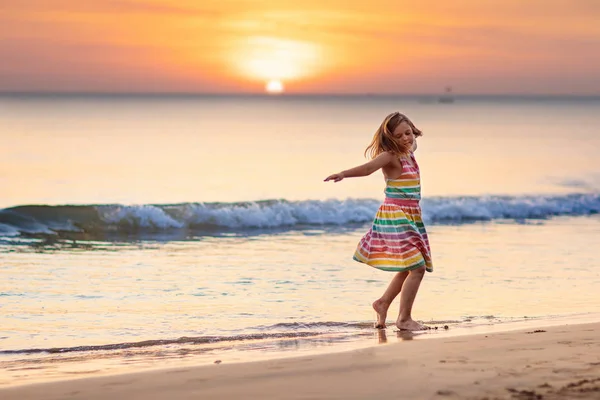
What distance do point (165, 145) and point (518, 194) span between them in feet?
74.8

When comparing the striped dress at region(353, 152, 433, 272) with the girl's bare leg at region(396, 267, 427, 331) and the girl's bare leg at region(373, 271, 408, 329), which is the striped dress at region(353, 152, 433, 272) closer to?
the girl's bare leg at region(396, 267, 427, 331)

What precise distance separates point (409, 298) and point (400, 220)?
609 millimetres

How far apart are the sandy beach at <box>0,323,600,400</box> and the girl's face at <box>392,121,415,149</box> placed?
1.75 m

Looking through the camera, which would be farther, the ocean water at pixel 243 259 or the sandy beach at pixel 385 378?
the ocean water at pixel 243 259

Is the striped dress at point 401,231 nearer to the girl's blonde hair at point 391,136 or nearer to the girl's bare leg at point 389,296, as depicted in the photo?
the girl's blonde hair at point 391,136

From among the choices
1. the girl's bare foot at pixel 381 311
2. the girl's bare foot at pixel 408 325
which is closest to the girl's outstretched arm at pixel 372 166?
the girl's bare foot at pixel 381 311

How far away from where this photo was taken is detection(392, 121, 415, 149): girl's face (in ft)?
23.0

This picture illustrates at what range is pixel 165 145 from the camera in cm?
4256

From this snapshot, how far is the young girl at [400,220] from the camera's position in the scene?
6.98 metres

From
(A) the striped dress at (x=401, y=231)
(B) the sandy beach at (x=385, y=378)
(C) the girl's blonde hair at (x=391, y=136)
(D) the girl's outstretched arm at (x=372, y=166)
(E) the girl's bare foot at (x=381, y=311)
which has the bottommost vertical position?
(B) the sandy beach at (x=385, y=378)

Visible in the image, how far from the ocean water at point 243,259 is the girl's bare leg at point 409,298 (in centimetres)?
14

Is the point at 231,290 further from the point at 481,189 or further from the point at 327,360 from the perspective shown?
the point at 481,189

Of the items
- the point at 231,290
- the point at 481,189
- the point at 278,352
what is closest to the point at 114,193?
the point at 481,189

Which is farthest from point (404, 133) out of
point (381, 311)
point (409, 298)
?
point (381, 311)
